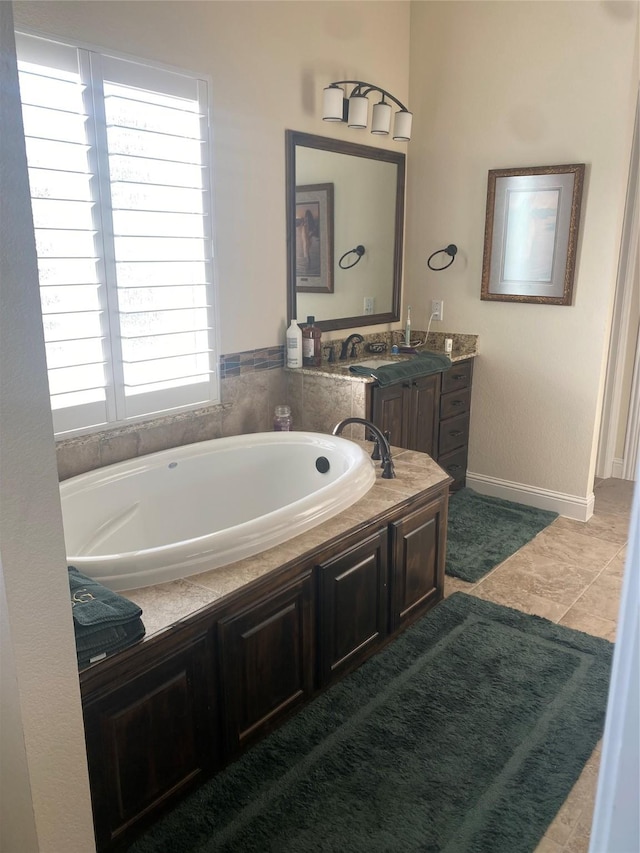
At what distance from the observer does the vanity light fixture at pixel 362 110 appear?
350 cm

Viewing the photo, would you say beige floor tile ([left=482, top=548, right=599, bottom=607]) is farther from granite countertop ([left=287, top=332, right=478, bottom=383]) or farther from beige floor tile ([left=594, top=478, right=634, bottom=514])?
granite countertop ([left=287, top=332, right=478, bottom=383])

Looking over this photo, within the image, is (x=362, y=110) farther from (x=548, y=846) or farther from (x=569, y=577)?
(x=548, y=846)

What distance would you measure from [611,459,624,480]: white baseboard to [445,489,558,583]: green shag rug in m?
0.89

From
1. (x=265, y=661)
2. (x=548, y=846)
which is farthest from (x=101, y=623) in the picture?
(x=548, y=846)

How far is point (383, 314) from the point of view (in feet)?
14.1

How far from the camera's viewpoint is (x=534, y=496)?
417 cm

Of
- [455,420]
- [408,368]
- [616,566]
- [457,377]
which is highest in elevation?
[408,368]

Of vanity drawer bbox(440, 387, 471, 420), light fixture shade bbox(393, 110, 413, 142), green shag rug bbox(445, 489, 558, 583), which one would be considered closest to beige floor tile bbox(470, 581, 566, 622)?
green shag rug bbox(445, 489, 558, 583)

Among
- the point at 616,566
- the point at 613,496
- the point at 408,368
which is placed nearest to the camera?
the point at 616,566

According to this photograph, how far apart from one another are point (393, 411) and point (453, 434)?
75 cm

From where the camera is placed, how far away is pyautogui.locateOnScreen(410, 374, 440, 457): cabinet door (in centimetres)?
379

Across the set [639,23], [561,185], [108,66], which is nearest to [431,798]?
[108,66]

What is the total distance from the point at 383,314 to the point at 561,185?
1.23 meters

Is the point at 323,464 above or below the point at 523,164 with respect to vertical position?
below
